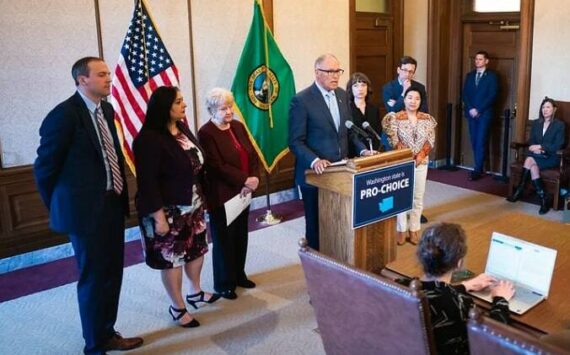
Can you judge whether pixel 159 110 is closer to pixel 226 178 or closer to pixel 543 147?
pixel 226 178

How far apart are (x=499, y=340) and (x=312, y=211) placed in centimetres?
219

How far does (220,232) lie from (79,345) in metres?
1.02

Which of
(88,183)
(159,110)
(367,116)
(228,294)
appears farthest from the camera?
(367,116)

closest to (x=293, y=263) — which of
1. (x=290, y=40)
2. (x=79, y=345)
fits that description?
(x=79, y=345)

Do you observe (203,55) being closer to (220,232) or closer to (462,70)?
(220,232)

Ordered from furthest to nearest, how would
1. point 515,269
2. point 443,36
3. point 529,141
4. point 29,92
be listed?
point 443,36 < point 529,141 < point 29,92 < point 515,269

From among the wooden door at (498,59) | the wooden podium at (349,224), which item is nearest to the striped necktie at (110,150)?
the wooden podium at (349,224)

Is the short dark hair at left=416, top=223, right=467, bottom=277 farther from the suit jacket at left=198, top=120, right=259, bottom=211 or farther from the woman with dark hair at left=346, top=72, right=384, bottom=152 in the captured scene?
the woman with dark hair at left=346, top=72, right=384, bottom=152

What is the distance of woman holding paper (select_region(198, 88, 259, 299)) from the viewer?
11.0 ft

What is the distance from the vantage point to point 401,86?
5371 millimetres

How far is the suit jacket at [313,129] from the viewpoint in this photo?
3.36 m

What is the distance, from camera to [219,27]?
5.17 m

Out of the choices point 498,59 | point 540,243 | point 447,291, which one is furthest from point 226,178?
point 498,59

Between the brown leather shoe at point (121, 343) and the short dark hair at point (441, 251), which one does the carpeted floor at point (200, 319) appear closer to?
the brown leather shoe at point (121, 343)
